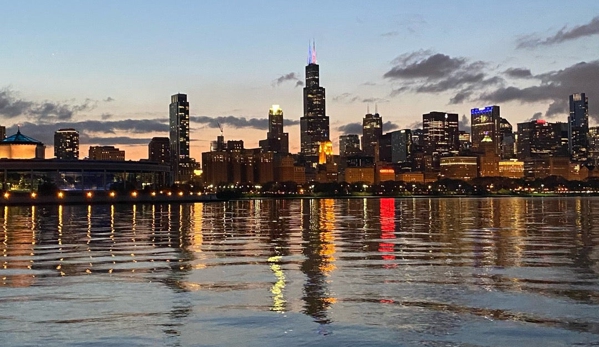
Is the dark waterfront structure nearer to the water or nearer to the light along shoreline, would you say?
the light along shoreline

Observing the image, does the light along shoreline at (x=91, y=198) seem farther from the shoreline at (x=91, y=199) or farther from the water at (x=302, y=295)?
the water at (x=302, y=295)

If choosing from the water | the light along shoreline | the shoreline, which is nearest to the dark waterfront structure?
the light along shoreline

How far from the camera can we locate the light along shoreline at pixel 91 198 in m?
154

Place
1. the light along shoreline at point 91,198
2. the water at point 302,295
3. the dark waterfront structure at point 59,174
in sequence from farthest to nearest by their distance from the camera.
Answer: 1. the dark waterfront structure at point 59,174
2. the light along shoreline at point 91,198
3. the water at point 302,295

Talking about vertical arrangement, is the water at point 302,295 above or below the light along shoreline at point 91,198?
below

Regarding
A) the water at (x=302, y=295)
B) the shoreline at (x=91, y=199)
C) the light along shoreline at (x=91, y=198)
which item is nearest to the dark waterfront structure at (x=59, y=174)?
the light along shoreline at (x=91, y=198)

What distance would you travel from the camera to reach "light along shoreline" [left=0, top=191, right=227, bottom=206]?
15412 cm

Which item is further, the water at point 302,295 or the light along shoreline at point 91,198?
the light along shoreline at point 91,198

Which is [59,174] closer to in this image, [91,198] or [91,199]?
[91,198]

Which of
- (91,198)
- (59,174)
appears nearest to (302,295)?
(91,198)

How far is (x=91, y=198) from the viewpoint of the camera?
541 ft

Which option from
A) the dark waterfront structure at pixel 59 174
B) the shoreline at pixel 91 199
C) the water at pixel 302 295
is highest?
the dark waterfront structure at pixel 59 174

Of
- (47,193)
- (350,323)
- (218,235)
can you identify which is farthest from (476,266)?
(47,193)

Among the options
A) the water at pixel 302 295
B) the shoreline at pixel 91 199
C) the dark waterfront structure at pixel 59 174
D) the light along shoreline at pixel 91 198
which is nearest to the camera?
the water at pixel 302 295
